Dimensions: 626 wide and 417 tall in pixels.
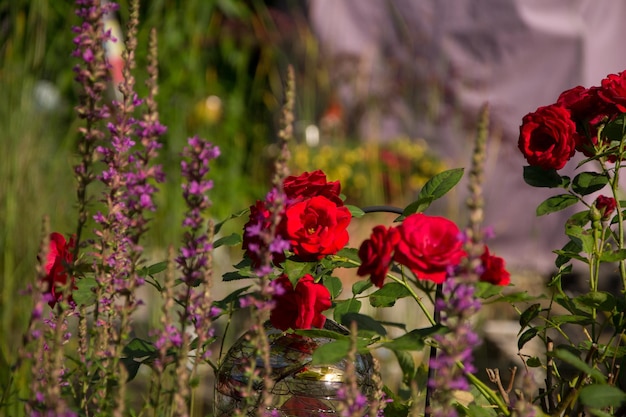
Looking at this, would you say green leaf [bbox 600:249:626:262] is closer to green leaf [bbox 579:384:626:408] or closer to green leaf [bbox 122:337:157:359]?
green leaf [bbox 579:384:626:408]

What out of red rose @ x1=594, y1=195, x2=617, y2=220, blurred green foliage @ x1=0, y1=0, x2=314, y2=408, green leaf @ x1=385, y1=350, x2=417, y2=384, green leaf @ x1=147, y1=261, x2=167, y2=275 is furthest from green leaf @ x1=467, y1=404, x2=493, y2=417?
blurred green foliage @ x1=0, y1=0, x2=314, y2=408

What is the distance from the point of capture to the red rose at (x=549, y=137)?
1447 millimetres

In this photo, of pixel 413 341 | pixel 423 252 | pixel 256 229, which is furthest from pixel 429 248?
pixel 256 229

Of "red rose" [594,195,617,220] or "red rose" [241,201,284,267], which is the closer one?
"red rose" [241,201,284,267]

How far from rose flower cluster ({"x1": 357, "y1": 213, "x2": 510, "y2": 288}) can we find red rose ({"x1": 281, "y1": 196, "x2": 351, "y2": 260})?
124mm

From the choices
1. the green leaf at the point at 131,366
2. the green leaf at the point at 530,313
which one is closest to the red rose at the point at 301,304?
the green leaf at the point at 131,366

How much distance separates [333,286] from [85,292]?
1.26 ft

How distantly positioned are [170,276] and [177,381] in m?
0.13

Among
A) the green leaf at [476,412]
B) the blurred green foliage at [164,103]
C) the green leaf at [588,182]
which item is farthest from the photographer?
the blurred green foliage at [164,103]

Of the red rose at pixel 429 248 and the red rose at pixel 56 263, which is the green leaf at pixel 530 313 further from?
the red rose at pixel 56 263

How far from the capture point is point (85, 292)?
4.41 ft

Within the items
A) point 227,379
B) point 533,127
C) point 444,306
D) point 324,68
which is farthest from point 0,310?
point 324,68

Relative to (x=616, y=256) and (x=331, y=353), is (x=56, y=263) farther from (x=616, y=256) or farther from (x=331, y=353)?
(x=616, y=256)

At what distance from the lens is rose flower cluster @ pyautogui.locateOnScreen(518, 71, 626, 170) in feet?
4.74
